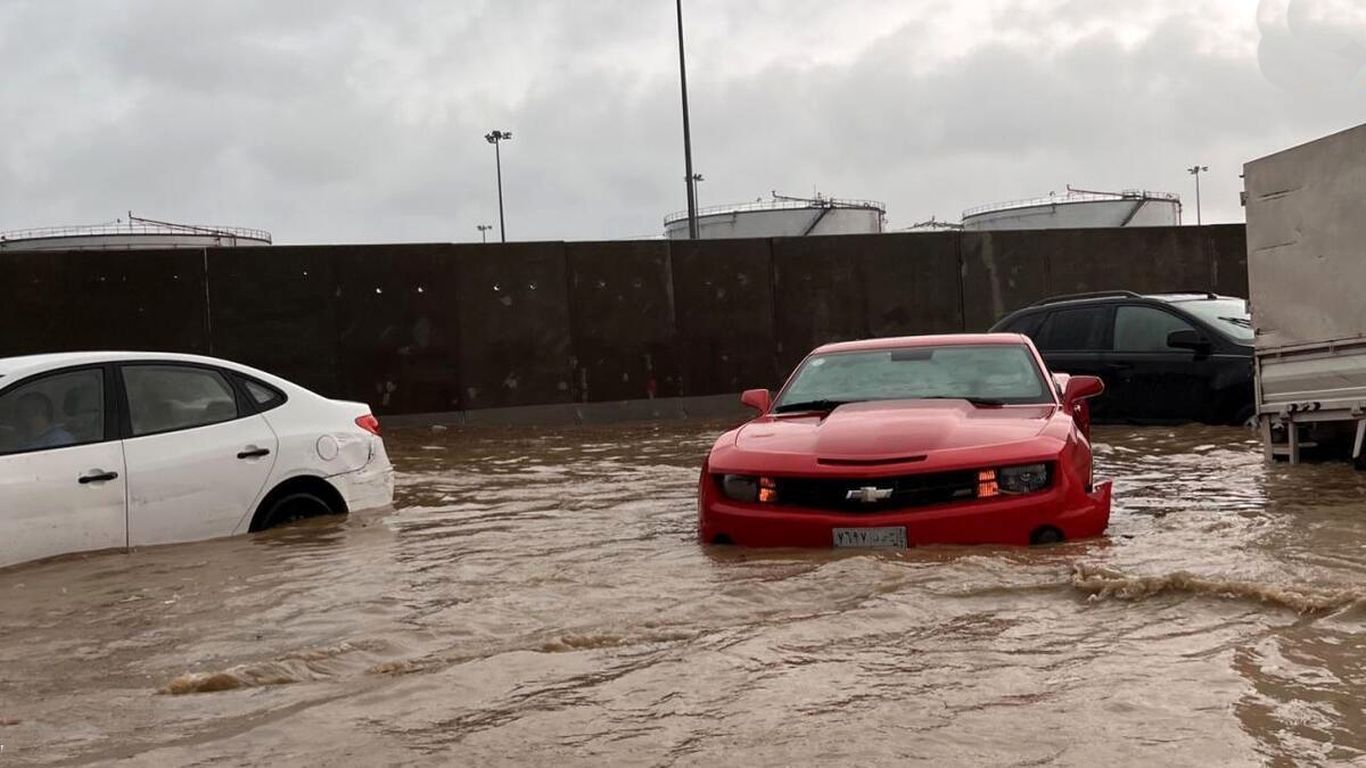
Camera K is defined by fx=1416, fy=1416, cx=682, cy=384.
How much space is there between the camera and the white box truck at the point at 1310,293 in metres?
9.59

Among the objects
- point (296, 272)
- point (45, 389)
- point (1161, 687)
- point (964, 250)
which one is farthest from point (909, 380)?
point (964, 250)

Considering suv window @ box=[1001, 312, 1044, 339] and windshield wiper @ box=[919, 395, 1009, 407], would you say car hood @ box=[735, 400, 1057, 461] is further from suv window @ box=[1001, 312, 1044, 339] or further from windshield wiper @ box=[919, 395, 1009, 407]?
suv window @ box=[1001, 312, 1044, 339]

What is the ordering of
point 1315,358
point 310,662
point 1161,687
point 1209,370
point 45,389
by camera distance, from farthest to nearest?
point 1209,370 → point 1315,358 → point 45,389 → point 310,662 → point 1161,687

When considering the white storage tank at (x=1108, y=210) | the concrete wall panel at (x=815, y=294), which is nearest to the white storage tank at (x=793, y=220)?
the white storage tank at (x=1108, y=210)

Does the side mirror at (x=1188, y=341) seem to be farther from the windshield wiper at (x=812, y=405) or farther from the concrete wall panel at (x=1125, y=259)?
the concrete wall panel at (x=1125, y=259)

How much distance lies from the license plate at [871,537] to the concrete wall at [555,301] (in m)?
12.9

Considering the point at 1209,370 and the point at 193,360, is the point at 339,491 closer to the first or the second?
the point at 193,360

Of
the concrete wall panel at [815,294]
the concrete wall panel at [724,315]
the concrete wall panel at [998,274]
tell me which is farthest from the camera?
the concrete wall panel at [998,274]

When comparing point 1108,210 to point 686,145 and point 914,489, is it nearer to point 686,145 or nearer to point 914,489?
point 686,145

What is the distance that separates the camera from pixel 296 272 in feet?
60.3

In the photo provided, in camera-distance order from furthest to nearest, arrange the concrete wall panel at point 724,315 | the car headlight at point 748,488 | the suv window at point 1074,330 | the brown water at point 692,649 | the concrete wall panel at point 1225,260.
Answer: the concrete wall panel at point 1225,260 → the concrete wall panel at point 724,315 → the suv window at point 1074,330 → the car headlight at point 748,488 → the brown water at point 692,649

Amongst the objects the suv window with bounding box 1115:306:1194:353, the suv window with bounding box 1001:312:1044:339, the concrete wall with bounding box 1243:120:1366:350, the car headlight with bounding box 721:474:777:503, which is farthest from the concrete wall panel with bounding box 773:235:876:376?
the car headlight with bounding box 721:474:777:503

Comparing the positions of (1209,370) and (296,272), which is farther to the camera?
(296,272)

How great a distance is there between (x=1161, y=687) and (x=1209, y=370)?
29.0ft
